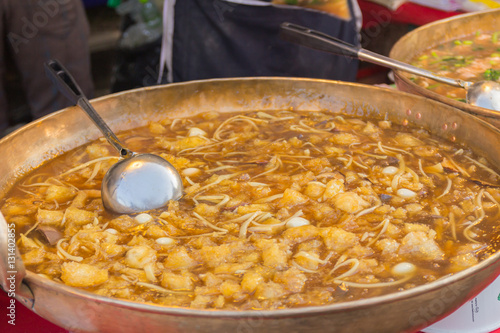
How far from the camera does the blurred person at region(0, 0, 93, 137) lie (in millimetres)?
5387

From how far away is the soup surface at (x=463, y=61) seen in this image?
3.42 m

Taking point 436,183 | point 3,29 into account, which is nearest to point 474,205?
point 436,183

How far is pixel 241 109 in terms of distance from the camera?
2.96m

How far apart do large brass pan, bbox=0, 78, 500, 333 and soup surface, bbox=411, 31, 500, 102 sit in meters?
0.77

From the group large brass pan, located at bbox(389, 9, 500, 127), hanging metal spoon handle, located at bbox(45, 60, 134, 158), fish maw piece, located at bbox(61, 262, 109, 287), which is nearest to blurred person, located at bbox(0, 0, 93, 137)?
hanging metal spoon handle, located at bbox(45, 60, 134, 158)

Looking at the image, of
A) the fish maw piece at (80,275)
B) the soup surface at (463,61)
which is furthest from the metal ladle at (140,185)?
the soup surface at (463,61)

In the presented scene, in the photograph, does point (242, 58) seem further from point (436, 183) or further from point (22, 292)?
point (22, 292)

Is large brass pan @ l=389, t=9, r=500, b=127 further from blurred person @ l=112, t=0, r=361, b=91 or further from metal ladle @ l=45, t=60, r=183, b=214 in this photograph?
metal ladle @ l=45, t=60, r=183, b=214

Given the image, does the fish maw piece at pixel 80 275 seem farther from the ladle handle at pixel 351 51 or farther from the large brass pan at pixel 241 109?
the ladle handle at pixel 351 51

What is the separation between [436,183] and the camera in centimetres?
226

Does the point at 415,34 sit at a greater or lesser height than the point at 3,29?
greater

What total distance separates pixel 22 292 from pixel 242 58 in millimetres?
3512

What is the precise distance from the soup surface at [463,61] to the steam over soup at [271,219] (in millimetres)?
892

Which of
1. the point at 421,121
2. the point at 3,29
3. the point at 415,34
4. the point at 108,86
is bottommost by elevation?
the point at 108,86
